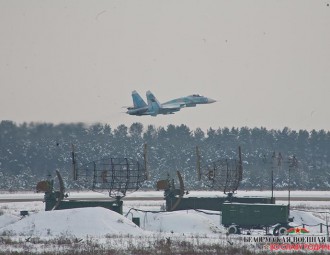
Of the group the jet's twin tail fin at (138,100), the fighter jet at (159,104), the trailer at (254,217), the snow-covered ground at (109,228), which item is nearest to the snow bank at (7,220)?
the snow-covered ground at (109,228)

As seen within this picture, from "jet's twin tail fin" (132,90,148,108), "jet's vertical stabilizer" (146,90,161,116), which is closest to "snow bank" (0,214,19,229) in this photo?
"jet's vertical stabilizer" (146,90,161,116)

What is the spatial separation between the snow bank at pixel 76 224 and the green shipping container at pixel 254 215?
639 centimetres

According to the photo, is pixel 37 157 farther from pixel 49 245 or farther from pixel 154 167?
pixel 49 245

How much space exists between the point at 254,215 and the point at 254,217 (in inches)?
5.0

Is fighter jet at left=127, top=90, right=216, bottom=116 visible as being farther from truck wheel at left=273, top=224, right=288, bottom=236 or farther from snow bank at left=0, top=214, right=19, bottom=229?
truck wheel at left=273, top=224, right=288, bottom=236

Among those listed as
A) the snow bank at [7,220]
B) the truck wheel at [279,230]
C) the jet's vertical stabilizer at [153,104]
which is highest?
the jet's vertical stabilizer at [153,104]

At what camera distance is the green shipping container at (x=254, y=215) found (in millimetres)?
53094

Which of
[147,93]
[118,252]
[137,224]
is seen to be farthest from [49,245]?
[147,93]

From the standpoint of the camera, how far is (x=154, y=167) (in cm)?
19825

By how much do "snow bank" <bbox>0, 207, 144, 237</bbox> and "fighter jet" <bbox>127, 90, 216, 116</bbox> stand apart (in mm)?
58477

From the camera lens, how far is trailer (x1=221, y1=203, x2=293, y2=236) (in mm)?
53000

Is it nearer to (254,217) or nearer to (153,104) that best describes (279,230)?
(254,217)

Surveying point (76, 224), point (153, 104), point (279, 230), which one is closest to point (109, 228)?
point (76, 224)

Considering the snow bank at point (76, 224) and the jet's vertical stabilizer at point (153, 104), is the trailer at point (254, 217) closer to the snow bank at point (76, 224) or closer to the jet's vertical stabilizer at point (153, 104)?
the snow bank at point (76, 224)
